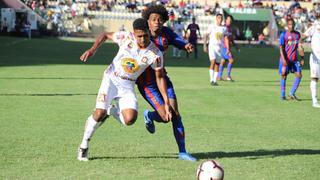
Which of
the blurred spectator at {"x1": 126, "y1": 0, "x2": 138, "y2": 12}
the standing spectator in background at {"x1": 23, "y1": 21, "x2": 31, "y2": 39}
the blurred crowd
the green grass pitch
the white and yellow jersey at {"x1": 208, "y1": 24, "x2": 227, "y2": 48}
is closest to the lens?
the green grass pitch

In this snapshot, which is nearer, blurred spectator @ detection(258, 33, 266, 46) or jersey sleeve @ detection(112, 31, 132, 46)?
jersey sleeve @ detection(112, 31, 132, 46)

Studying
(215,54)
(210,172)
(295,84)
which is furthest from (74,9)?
(210,172)

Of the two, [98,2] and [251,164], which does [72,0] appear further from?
[251,164]

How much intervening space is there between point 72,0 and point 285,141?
54.0 meters

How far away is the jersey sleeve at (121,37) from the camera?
8914 mm

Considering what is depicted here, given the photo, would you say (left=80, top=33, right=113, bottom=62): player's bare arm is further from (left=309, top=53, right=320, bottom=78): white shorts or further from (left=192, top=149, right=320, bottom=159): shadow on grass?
(left=309, top=53, right=320, bottom=78): white shorts

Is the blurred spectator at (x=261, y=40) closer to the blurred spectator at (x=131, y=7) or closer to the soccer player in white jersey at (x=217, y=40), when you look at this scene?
→ the blurred spectator at (x=131, y=7)

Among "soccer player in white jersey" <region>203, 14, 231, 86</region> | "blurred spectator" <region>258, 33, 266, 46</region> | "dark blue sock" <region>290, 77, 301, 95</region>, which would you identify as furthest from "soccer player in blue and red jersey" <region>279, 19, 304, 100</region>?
"blurred spectator" <region>258, 33, 266, 46</region>

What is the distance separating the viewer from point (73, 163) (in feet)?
28.8

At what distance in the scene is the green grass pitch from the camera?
8562 mm

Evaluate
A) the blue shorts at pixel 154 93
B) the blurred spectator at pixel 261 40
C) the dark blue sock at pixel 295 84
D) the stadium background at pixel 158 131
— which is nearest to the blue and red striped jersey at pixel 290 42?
the dark blue sock at pixel 295 84

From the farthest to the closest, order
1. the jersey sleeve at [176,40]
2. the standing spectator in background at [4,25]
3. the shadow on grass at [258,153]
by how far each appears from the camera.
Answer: the standing spectator in background at [4,25] → the shadow on grass at [258,153] → the jersey sleeve at [176,40]

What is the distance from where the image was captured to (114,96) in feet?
29.7

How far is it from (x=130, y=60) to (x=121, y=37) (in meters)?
0.34
